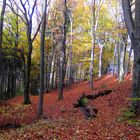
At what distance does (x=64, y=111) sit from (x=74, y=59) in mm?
30542

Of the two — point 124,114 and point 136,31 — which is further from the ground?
point 136,31

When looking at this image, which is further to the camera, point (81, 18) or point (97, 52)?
point (97, 52)

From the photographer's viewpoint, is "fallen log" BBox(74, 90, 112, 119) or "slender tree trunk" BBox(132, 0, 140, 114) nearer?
"slender tree trunk" BBox(132, 0, 140, 114)

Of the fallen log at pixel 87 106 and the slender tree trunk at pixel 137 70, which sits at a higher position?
the slender tree trunk at pixel 137 70

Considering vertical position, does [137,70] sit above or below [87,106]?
above

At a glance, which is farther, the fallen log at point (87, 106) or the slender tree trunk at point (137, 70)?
the fallen log at point (87, 106)

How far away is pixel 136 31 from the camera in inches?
417

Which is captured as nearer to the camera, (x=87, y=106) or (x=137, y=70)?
(x=137, y=70)

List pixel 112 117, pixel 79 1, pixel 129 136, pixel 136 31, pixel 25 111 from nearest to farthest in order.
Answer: pixel 129 136, pixel 136 31, pixel 112 117, pixel 25 111, pixel 79 1

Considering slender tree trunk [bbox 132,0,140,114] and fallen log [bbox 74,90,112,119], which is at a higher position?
slender tree trunk [bbox 132,0,140,114]

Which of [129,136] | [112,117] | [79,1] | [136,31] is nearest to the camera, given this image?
[129,136]

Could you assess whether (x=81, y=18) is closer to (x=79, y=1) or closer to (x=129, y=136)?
(x=79, y=1)

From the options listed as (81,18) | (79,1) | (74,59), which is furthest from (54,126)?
(74,59)

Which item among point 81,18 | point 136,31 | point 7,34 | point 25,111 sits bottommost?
point 25,111
